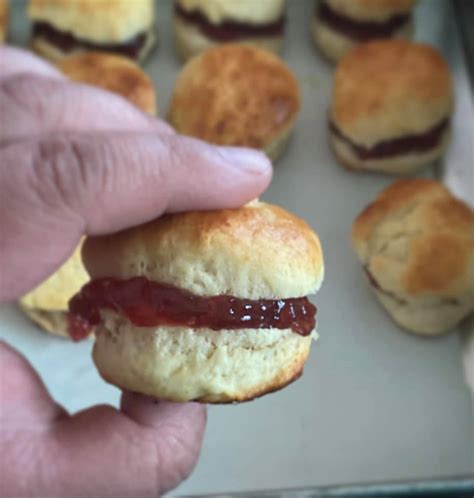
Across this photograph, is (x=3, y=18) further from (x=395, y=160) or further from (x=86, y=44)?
(x=395, y=160)

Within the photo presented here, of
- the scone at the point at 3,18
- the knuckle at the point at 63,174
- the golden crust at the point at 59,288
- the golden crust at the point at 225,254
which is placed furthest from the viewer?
the scone at the point at 3,18

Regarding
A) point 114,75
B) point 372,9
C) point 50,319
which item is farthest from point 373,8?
point 50,319

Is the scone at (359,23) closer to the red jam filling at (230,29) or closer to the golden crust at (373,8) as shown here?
the golden crust at (373,8)

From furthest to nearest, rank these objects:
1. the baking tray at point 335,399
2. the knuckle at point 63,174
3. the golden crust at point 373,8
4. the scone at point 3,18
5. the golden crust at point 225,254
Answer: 1. the scone at point 3,18
2. the golden crust at point 373,8
3. the baking tray at point 335,399
4. the knuckle at point 63,174
5. the golden crust at point 225,254

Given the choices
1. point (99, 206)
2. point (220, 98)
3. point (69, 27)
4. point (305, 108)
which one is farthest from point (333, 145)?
point (99, 206)

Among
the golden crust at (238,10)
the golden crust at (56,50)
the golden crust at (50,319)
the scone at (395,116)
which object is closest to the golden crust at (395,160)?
the scone at (395,116)
